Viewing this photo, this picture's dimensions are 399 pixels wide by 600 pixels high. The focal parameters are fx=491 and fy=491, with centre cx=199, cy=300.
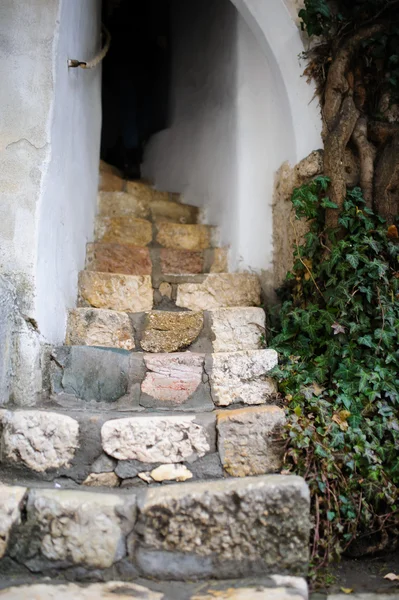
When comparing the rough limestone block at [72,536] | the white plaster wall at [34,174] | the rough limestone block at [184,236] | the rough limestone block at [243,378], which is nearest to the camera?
the rough limestone block at [72,536]

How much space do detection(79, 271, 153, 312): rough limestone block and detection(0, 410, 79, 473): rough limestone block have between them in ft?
3.09

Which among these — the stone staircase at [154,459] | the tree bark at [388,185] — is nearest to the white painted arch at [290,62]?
the tree bark at [388,185]

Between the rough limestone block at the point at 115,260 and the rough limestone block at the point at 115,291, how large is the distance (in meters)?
0.17

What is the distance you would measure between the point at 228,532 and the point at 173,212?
7.94 feet

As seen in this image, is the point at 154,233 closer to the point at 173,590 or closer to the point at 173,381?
the point at 173,381

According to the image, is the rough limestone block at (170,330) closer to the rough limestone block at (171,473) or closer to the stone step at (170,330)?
the stone step at (170,330)

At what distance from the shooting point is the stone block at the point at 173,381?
6.70ft

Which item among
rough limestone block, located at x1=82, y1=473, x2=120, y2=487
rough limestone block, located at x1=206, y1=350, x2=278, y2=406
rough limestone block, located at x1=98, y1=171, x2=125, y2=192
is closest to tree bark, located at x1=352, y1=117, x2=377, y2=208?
rough limestone block, located at x1=206, y1=350, x2=278, y2=406

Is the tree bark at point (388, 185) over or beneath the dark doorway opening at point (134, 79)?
beneath

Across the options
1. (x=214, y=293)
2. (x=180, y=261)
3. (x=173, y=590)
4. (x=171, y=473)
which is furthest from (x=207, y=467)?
(x=180, y=261)

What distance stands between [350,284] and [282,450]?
30.3 inches

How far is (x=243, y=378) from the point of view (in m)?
2.06

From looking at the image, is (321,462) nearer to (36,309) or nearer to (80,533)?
(80,533)

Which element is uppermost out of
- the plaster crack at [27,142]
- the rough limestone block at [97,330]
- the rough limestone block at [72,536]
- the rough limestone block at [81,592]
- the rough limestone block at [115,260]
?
the plaster crack at [27,142]
